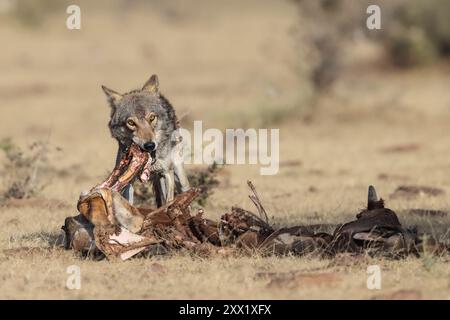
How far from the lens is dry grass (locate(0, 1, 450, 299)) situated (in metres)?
6.62

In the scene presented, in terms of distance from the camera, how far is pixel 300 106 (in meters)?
18.3

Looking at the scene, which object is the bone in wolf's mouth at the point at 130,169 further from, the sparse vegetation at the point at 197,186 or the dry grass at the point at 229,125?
the sparse vegetation at the point at 197,186

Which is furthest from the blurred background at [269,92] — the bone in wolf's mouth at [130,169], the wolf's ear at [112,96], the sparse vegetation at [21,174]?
the bone in wolf's mouth at [130,169]

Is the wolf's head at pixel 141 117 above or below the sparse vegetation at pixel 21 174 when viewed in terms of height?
above

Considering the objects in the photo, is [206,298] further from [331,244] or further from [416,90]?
[416,90]

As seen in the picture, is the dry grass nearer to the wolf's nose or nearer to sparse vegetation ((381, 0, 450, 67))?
sparse vegetation ((381, 0, 450, 67))

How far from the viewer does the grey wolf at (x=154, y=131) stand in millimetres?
7898

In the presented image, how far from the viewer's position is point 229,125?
690 inches

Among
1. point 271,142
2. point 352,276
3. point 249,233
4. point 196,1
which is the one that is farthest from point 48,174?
point 196,1

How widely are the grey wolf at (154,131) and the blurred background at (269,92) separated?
0.35 metres

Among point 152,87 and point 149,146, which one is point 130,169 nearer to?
point 149,146

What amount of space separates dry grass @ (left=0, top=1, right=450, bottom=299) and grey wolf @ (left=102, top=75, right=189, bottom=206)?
37.1 inches
